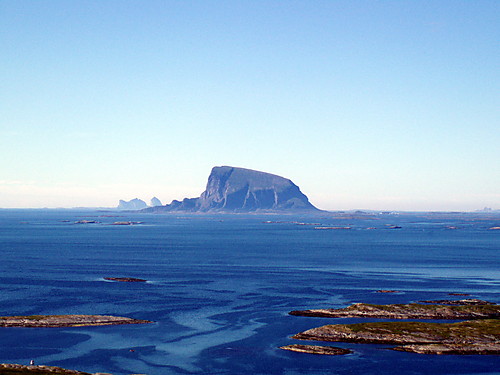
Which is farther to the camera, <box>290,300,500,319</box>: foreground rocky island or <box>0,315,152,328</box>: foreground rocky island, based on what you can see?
<box>290,300,500,319</box>: foreground rocky island

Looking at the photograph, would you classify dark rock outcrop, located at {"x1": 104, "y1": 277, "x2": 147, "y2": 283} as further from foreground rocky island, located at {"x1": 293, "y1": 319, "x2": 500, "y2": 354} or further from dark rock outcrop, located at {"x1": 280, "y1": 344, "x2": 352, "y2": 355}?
dark rock outcrop, located at {"x1": 280, "y1": 344, "x2": 352, "y2": 355}

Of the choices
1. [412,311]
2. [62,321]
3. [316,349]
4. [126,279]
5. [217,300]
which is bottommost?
[316,349]

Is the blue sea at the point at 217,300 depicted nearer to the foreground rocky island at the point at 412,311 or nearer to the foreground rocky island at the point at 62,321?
the foreground rocky island at the point at 62,321

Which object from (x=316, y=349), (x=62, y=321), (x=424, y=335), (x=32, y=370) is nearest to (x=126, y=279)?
(x=62, y=321)

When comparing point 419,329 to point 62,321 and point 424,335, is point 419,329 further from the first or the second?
point 62,321

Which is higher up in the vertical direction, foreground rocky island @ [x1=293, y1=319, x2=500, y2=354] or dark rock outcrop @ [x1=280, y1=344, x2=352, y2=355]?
foreground rocky island @ [x1=293, y1=319, x2=500, y2=354]

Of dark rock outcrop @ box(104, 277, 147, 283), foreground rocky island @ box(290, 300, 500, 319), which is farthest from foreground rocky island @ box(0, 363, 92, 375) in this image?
dark rock outcrop @ box(104, 277, 147, 283)

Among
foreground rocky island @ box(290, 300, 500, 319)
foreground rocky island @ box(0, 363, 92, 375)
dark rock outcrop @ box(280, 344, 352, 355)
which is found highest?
foreground rocky island @ box(290, 300, 500, 319)
